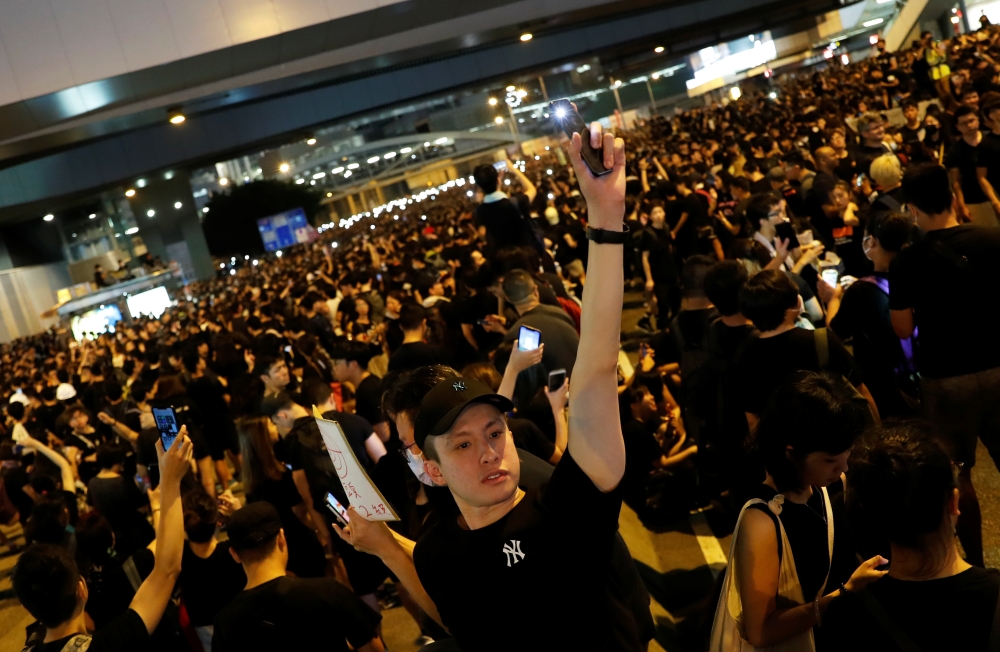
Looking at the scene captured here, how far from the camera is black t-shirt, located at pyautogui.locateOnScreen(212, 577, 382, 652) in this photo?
12.1 feet

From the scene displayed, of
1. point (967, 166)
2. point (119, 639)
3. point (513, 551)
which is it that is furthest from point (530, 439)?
point (967, 166)

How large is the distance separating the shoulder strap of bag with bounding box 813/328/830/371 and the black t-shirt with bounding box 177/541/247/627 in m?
3.05

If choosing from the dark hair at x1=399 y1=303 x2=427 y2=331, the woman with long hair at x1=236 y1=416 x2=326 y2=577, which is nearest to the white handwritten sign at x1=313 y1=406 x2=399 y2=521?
the woman with long hair at x1=236 y1=416 x2=326 y2=577

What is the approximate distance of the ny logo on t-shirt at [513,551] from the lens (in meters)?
2.19

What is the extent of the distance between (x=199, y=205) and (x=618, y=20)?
4072cm

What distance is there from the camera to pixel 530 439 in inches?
174

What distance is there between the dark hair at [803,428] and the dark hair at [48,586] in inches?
106

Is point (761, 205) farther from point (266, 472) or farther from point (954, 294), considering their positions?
point (266, 472)

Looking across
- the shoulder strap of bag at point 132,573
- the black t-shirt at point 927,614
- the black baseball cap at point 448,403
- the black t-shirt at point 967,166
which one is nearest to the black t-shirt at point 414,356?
the shoulder strap of bag at point 132,573

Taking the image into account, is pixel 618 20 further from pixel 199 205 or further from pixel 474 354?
pixel 199 205

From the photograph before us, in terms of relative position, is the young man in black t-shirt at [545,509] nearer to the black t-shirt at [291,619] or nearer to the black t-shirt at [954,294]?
the black t-shirt at [291,619]

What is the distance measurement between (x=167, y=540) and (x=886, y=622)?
2.76 meters

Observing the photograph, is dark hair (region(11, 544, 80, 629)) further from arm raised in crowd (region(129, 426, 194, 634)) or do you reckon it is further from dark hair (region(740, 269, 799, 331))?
dark hair (region(740, 269, 799, 331))

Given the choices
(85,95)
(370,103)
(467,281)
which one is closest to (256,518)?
(467,281)
